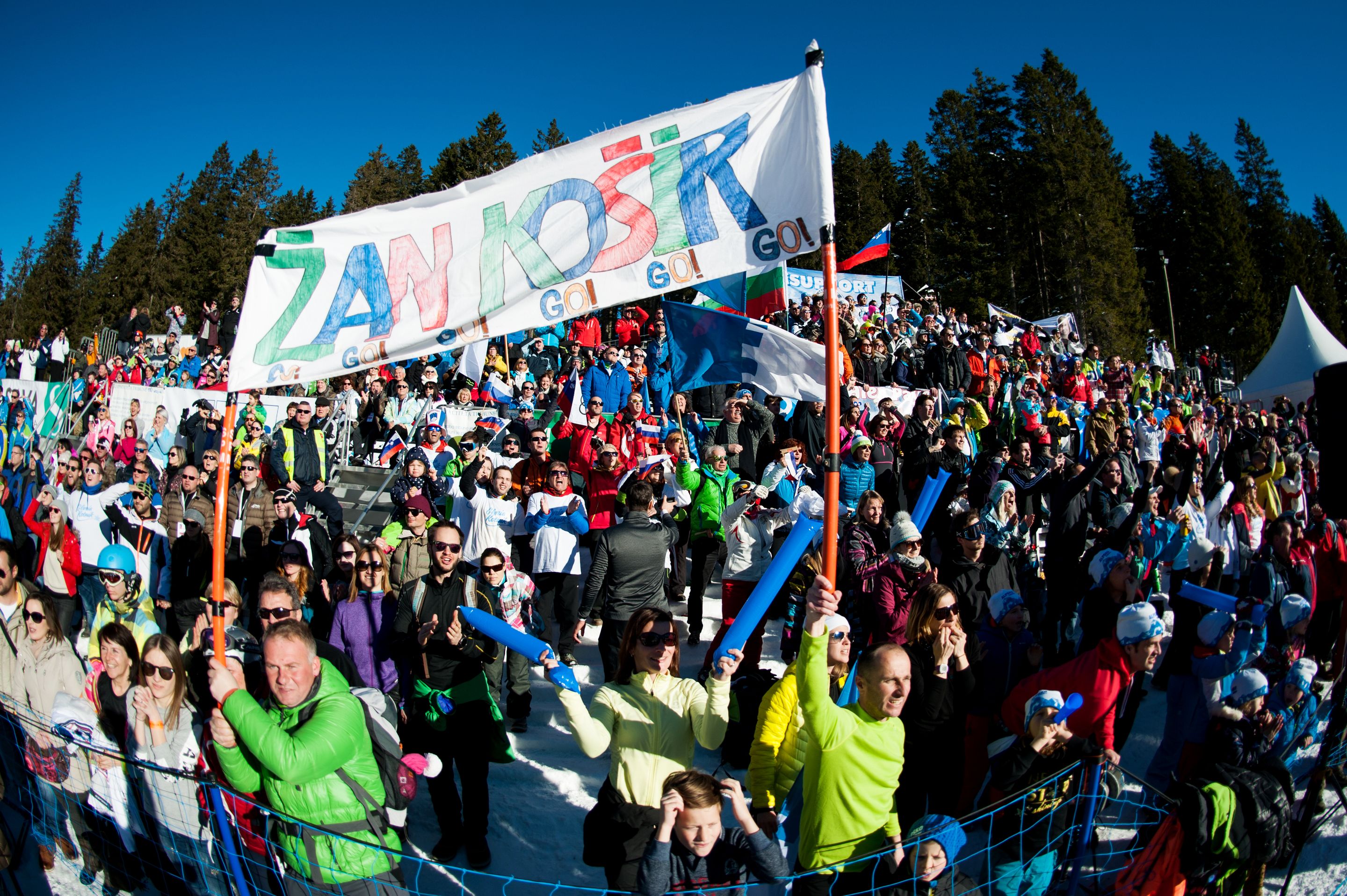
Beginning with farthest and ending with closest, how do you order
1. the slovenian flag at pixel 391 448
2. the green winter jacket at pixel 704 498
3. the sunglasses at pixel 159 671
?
the slovenian flag at pixel 391 448
the green winter jacket at pixel 704 498
the sunglasses at pixel 159 671

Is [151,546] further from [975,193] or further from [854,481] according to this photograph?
[975,193]

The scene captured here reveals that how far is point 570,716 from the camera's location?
3479 mm

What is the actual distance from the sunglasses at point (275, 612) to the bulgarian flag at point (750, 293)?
2780 mm

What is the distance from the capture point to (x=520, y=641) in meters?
3.34

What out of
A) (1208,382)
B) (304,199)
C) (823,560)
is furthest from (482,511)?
(304,199)

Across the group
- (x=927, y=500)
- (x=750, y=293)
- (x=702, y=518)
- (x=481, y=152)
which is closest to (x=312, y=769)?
(x=927, y=500)

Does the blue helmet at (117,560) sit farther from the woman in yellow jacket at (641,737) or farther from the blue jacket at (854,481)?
→ the blue jacket at (854,481)

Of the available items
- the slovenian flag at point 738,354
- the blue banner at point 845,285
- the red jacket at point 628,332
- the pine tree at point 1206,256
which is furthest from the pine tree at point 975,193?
the slovenian flag at point 738,354

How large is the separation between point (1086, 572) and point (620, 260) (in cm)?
470

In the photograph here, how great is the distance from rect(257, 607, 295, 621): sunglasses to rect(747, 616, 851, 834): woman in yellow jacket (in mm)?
2415

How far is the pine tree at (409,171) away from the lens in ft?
186

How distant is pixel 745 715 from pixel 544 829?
1387mm

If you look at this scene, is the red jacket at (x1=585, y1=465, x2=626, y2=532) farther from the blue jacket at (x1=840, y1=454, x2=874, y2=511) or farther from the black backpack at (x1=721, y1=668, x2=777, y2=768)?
the black backpack at (x1=721, y1=668, x2=777, y2=768)

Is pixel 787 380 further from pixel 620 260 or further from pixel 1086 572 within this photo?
pixel 1086 572
